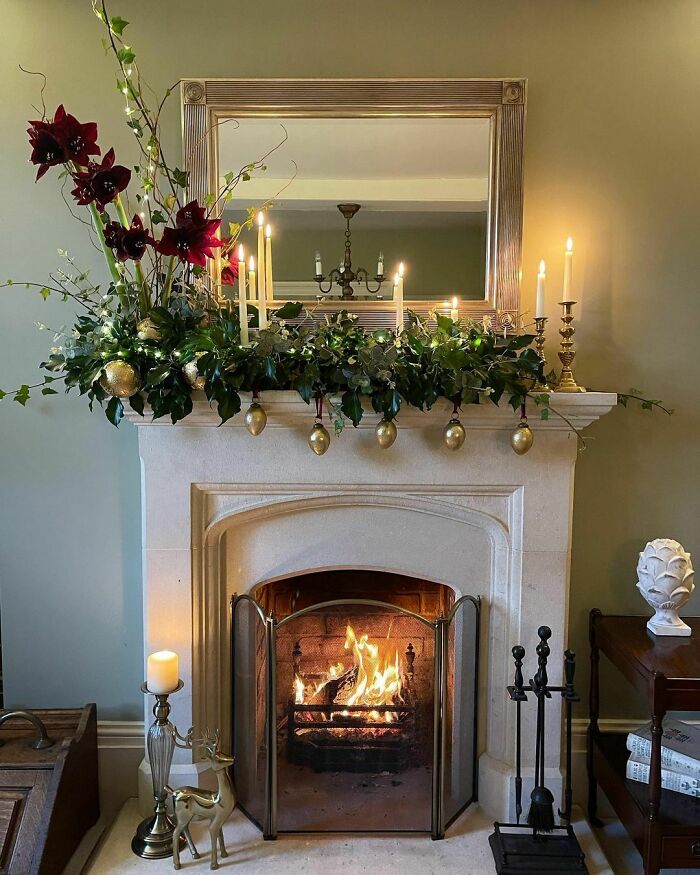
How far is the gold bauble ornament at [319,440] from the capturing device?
73.0 inches

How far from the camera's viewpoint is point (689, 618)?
2172 mm

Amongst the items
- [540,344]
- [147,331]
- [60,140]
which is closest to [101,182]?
[60,140]

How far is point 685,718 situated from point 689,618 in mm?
357

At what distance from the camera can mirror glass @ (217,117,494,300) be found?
2098 millimetres

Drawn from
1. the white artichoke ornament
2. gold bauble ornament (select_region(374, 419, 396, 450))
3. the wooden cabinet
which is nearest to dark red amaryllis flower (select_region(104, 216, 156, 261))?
gold bauble ornament (select_region(374, 419, 396, 450))

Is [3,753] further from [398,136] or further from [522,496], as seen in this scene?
[398,136]

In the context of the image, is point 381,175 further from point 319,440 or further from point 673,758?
point 673,758

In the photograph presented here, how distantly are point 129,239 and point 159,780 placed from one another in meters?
1.49

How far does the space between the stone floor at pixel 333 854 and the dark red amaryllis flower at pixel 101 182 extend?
1766mm

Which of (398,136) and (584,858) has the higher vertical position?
(398,136)

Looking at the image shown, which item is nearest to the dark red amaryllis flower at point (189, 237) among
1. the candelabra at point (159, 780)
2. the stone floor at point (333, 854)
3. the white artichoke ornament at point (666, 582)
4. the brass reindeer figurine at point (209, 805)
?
the candelabra at point (159, 780)

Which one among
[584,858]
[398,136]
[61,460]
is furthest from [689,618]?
[61,460]

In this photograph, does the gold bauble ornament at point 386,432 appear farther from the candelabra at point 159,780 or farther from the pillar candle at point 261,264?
the candelabra at point 159,780

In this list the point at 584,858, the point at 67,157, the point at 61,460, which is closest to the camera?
the point at 67,157
